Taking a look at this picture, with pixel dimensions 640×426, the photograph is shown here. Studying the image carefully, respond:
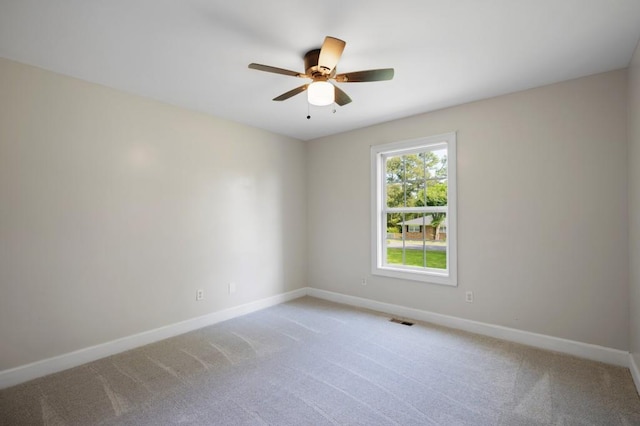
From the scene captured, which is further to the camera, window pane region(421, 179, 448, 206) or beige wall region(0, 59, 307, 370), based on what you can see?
window pane region(421, 179, 448, 206)

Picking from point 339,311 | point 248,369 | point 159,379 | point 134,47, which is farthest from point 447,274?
point 134,47

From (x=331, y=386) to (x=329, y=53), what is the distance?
7.88ft

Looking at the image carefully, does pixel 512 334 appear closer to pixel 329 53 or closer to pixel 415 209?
pixel 415 209

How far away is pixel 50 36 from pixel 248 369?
2917 millimetres

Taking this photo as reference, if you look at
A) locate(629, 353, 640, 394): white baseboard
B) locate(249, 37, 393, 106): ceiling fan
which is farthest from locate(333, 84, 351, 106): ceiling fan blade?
locate(629, 353, 640, 394): white baseboard

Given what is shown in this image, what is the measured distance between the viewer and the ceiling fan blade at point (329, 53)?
1826mm

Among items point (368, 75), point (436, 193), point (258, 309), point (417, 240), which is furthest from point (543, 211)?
point (258, 309)

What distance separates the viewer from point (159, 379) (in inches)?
Result: 95.6

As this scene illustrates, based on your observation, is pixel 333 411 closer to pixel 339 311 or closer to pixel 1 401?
pixel 339 311

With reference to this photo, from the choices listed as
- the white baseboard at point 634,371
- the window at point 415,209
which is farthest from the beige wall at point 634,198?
the window at point 415,209

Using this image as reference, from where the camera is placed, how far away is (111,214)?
292cm

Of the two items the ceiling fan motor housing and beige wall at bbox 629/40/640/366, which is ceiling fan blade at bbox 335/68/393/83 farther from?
beige wall at bbox 629/40/640/366

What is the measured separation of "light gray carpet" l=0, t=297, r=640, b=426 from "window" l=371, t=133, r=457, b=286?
3.01ft

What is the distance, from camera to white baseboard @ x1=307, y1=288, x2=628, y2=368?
2.63 metres
